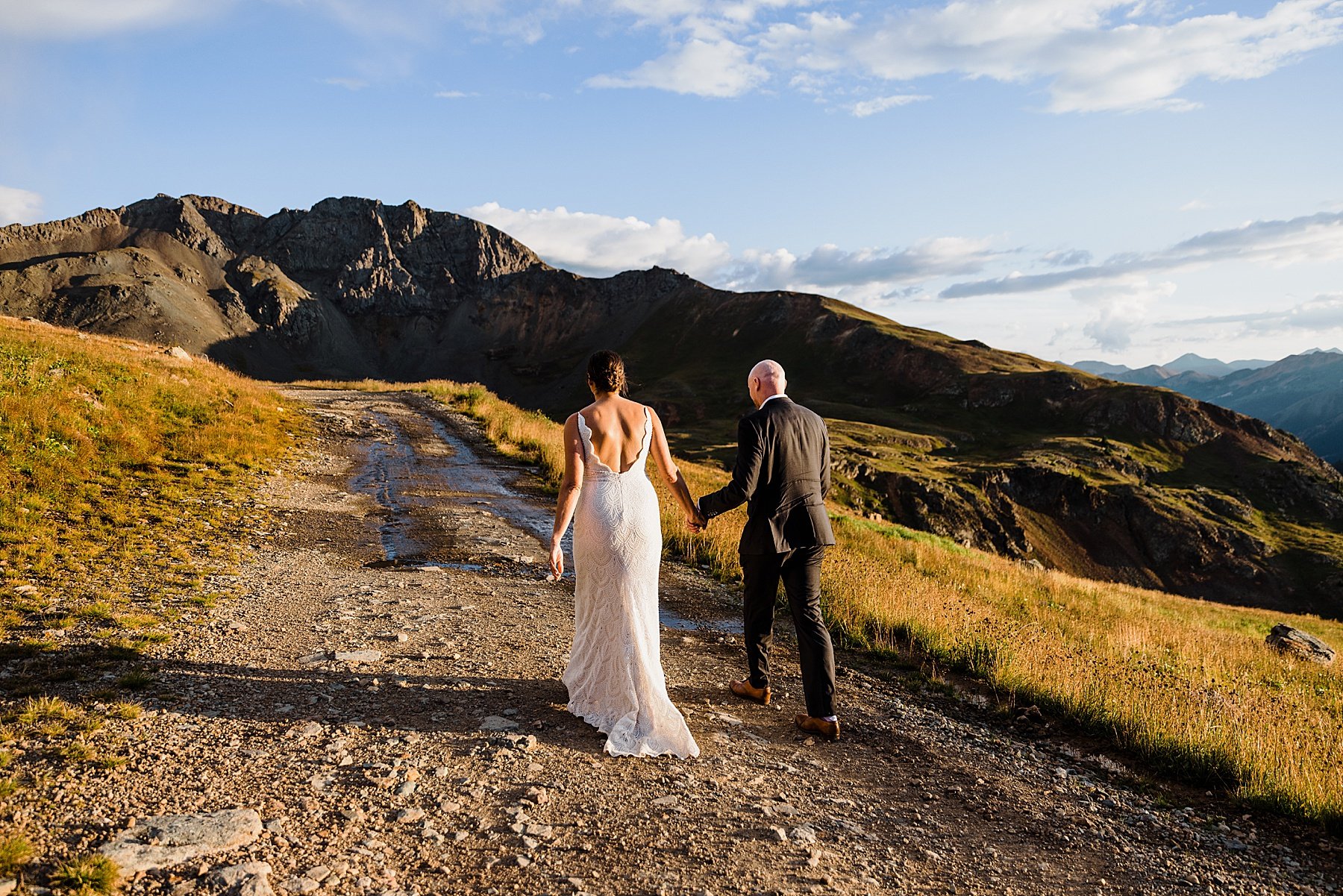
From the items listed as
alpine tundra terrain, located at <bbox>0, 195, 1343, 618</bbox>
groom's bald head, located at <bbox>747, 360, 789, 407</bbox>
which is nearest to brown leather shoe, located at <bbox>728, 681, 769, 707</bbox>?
groom's bald head, located at <bbox>747, 360, 789, 407</bbox>

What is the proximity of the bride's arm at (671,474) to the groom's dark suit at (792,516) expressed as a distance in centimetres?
13

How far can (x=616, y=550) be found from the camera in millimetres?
5852

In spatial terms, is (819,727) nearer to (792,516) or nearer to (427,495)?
(792,516)

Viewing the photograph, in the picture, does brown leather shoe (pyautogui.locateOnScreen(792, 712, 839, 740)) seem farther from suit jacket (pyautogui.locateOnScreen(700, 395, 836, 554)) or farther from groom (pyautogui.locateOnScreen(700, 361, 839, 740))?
suit jacket (pyautogui.locateOnScreen(700, 395, 836, 554))

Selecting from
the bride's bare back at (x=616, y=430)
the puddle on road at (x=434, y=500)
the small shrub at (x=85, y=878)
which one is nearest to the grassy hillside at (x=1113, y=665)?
the puddle on road at (x=434, y=500)

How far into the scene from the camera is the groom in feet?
20.2

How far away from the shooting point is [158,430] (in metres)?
17.2

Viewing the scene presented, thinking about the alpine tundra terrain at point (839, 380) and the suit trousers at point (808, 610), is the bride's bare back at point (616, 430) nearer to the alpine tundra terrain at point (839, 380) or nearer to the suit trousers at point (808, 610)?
the suit trousers at point (808, 610)

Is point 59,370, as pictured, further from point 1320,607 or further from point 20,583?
point 1320,607

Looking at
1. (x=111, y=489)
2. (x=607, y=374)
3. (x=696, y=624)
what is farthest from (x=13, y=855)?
(x=111, y=489)

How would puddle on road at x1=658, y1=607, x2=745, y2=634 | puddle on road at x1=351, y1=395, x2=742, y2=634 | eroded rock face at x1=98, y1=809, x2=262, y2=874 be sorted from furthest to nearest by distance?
puddle on road at x1=351, y1=395, x2=742, y2=634
puddle on road at x1=658, y1=607, x2=745, y2=634
eroded rock face at x1=98, y1=809, x2=262, y2=874

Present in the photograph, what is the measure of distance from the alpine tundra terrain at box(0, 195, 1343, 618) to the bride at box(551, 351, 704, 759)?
64990 millimetres

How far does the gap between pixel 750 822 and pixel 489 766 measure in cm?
180

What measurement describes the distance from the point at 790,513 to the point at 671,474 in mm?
1043
